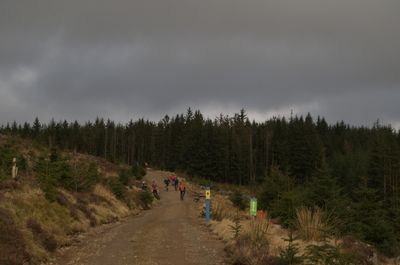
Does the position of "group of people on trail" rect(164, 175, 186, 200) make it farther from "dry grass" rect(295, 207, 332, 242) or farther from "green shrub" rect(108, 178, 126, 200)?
"dry grass" rect(295, 207, 332, 242)

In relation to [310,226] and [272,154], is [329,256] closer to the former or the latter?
[310,226]

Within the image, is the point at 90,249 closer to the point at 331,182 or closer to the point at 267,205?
the point at 267,205

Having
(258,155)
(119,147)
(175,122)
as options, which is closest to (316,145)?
(258,155)

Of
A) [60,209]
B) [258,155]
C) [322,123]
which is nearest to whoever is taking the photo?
[60,209]

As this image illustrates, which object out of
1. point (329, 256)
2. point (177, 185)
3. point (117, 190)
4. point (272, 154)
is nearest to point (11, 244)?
point (329, 256)

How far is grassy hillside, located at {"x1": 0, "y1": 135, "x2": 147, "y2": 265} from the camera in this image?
11.9 m

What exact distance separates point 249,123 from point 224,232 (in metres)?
118

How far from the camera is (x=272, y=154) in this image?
356 feet

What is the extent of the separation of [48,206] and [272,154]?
3710 inches

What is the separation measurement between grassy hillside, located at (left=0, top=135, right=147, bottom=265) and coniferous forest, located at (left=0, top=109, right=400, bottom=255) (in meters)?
8.95

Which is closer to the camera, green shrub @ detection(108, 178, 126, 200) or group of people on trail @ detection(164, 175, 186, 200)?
green shrub @ detection(108, 178, 126, 200)

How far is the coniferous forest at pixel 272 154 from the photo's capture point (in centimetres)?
2461

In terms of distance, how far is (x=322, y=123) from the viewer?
490ft

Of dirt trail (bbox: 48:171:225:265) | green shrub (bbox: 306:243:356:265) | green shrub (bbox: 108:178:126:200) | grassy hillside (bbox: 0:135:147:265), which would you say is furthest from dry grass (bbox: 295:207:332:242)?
green shrub (bbox: 108:178:126:200)
